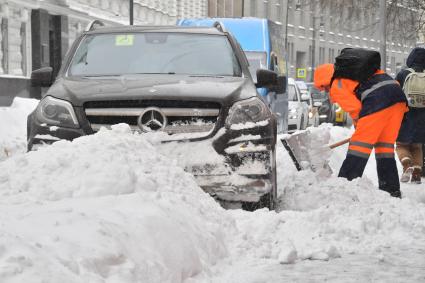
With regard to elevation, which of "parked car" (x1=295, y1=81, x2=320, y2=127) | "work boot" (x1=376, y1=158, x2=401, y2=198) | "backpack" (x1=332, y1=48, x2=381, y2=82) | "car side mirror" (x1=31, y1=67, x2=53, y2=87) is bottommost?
"parked car" (x1=295, y1=81, x2=320, y2=127)

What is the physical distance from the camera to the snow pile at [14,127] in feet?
43.4

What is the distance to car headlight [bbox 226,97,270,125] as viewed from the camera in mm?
6984

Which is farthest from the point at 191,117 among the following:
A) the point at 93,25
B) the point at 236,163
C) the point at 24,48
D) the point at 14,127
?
the point at 24,48

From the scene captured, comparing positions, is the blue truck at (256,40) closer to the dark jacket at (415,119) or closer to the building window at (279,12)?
the dark jacket at (415,119)

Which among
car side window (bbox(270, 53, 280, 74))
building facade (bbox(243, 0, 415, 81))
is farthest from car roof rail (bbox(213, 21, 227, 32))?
building facade (bbox(243, 0, 415, 81))

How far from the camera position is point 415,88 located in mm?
11836

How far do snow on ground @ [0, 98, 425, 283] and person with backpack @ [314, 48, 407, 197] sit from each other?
131 cm

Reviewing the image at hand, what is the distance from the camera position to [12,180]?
5.76m

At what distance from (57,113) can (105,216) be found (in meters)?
2.34

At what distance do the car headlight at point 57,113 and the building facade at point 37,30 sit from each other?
21.1m

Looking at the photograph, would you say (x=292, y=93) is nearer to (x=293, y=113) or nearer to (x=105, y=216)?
(x=293, y=113)

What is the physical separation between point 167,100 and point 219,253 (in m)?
1.80

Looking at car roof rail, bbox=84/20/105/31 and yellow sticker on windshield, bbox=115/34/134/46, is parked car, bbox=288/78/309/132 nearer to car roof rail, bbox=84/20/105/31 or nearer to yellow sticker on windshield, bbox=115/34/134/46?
car roof rail, bbox=84/20/105/31

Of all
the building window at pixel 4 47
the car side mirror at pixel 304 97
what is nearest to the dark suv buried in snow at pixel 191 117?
the car side mirror at pixel 304 97
